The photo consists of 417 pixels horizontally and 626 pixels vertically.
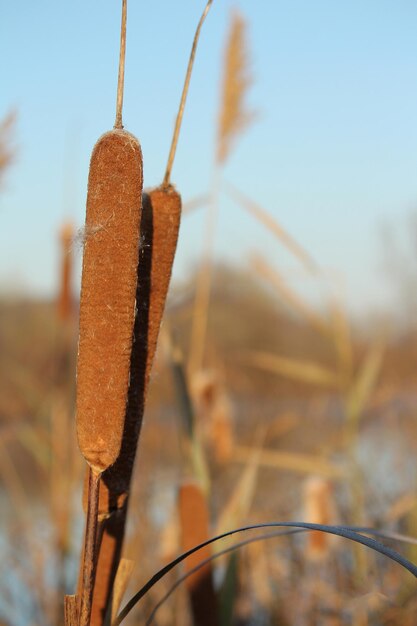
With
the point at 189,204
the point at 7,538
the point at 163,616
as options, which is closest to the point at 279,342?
the point at 7,538

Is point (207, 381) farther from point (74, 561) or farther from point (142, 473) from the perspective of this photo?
point (74, 561)

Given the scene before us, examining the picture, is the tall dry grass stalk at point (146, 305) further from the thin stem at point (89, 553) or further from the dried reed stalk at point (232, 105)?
the dried reed stalk at point (232, 105)

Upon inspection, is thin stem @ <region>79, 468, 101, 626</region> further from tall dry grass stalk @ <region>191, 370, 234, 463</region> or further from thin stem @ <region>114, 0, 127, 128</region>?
tall dry grass stalk @ <region>191, 370, 234, 463</region>

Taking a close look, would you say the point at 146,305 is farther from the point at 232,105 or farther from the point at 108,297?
the point at 232,105

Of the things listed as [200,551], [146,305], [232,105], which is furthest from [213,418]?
[146,305]

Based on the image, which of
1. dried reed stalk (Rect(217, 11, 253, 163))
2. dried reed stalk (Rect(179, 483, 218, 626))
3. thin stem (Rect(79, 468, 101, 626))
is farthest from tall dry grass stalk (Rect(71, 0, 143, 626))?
dried reed stalk (Rect(217, 11, 253, 163))
